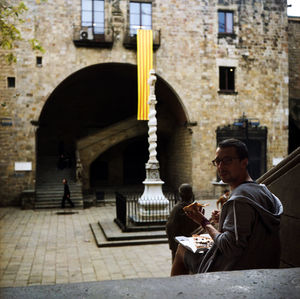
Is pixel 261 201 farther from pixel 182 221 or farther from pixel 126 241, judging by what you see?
pixel 126 241

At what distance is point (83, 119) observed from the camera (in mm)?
25656

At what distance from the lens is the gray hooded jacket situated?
8.27 feet

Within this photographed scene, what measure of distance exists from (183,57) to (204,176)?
6817mm

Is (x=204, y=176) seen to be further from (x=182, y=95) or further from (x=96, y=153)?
(x=96, y=153)

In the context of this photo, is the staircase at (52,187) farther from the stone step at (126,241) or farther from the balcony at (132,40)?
the balcony at (132,40)

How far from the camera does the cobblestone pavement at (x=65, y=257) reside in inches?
267

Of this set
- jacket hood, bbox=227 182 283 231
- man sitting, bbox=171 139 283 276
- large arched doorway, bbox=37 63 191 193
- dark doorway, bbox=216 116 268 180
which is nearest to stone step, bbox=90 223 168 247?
man sitting, bbox=171 139 283 276

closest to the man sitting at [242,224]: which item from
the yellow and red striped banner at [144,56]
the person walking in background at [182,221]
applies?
the person walking in background at [182,221]

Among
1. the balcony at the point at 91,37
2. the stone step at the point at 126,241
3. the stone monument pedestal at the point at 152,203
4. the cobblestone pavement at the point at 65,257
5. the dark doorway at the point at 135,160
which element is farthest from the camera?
the dark doorway at the point at 135,160

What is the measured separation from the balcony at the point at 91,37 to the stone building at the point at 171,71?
5 centimetres

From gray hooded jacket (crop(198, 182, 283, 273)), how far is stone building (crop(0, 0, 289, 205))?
15805mm

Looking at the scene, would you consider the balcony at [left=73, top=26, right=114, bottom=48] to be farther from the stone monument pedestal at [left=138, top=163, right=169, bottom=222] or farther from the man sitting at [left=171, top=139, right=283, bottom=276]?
the man sitting at [left=171, top=139, right=283, bottom=276]

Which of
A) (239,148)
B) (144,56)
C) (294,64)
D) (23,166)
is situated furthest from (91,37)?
(239,148)

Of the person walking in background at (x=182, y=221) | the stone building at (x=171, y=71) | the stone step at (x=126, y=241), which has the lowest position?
the stone step at (x=126, y=241)
